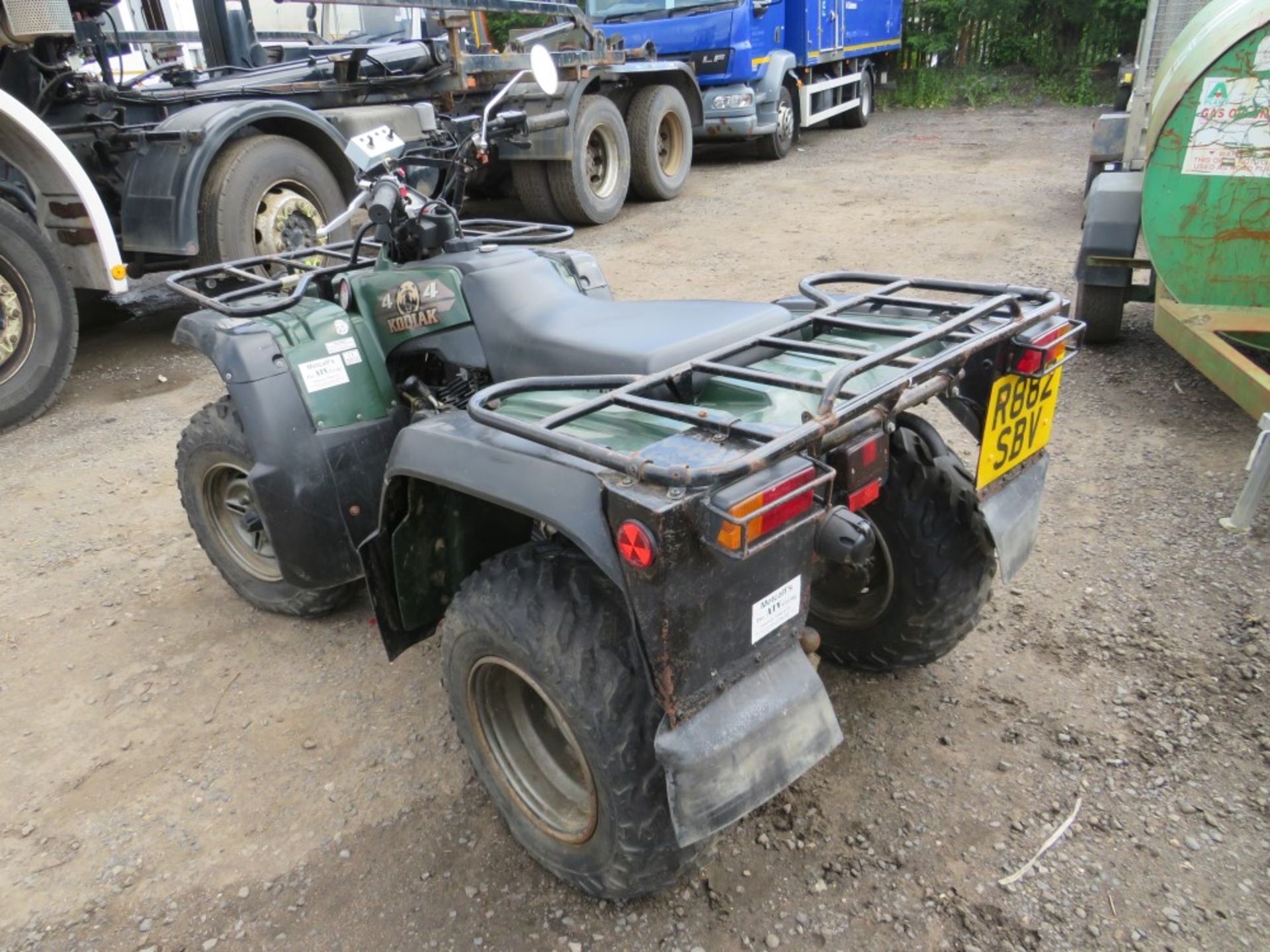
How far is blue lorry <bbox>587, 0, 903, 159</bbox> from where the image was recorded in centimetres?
1058

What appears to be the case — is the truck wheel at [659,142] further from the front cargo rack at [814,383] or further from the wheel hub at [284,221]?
the front cargo rack at [814,383]

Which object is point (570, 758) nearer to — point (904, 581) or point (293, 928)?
point (293, 928)

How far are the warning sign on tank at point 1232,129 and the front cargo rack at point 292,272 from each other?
9.09 ft

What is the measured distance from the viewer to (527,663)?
1848 millimetres

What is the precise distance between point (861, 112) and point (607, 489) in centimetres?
1489

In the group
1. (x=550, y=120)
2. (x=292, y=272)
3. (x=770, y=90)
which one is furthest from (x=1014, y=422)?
(x=770, y=90)

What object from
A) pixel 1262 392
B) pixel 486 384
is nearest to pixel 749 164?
pixel 1262 392

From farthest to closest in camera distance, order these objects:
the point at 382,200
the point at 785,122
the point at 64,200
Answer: the point at 785,122
the point at 64,200
the point at 382,200

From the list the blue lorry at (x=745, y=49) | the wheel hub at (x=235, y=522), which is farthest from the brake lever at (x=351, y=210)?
the blue lorry at (x=745, y=49)

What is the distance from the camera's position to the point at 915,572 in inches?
94.4

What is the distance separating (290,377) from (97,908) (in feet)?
4.78

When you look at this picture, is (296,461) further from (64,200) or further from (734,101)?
(734,101)

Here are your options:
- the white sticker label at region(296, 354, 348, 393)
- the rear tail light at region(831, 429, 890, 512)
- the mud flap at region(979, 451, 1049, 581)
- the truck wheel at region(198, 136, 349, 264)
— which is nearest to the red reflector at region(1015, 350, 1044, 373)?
the mud flap at region(979, 451, 1049, 581)

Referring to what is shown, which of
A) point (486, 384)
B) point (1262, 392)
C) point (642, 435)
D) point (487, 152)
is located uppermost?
point (487, 152)
